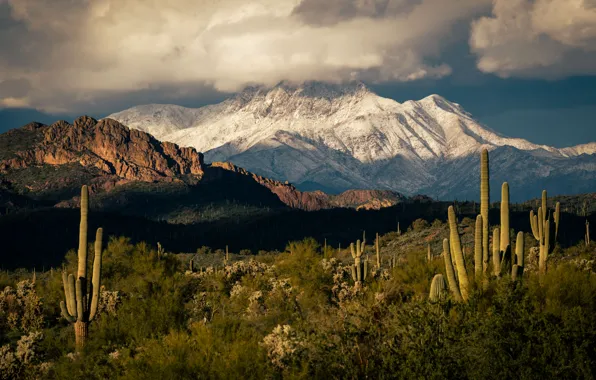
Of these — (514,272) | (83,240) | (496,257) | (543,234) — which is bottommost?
(514,272)

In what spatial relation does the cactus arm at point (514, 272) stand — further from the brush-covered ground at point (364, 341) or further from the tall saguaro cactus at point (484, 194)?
the tall saguaro cactus at point (484, 194)

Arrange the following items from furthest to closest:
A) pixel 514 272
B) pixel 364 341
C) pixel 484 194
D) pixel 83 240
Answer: pixel 83 240, pixel 484 194, pixel 514 272, pixel 364 341

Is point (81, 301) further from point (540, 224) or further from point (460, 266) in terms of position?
point (540, 224)

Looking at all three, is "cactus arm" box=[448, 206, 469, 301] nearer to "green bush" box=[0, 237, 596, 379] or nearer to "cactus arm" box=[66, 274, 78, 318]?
"green bush" box=[0, 237, 596, 379]

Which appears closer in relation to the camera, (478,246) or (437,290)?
(437,290)

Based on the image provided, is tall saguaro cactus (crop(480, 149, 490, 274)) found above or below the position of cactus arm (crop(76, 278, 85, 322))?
above

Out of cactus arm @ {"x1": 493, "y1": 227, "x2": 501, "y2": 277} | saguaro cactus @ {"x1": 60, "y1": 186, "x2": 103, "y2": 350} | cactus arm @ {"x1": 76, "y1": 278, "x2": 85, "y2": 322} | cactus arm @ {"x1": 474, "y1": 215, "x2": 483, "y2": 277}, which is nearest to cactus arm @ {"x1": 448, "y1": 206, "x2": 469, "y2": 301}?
cactus arm @ {"x1": 474, "y1": 215, "x2": 483, "y2": 277}

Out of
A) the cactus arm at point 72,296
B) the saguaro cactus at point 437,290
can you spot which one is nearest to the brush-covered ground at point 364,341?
the saguaro cactus at point 437,290

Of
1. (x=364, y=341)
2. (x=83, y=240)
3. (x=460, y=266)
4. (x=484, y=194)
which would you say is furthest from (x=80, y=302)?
(x=484, y=194)

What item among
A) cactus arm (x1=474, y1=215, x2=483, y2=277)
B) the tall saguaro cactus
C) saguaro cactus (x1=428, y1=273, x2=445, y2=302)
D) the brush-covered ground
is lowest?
the brush-covered ground

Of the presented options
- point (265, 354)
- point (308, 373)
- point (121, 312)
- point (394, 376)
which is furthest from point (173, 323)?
point (394, 376)

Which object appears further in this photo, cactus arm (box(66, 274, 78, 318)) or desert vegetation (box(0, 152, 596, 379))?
cactus arm (box(66, 274, 78, 318))

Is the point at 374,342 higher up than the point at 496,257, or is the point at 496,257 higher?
the point at 496,257

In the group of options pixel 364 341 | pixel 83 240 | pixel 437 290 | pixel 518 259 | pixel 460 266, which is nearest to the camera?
pixel 364 341
